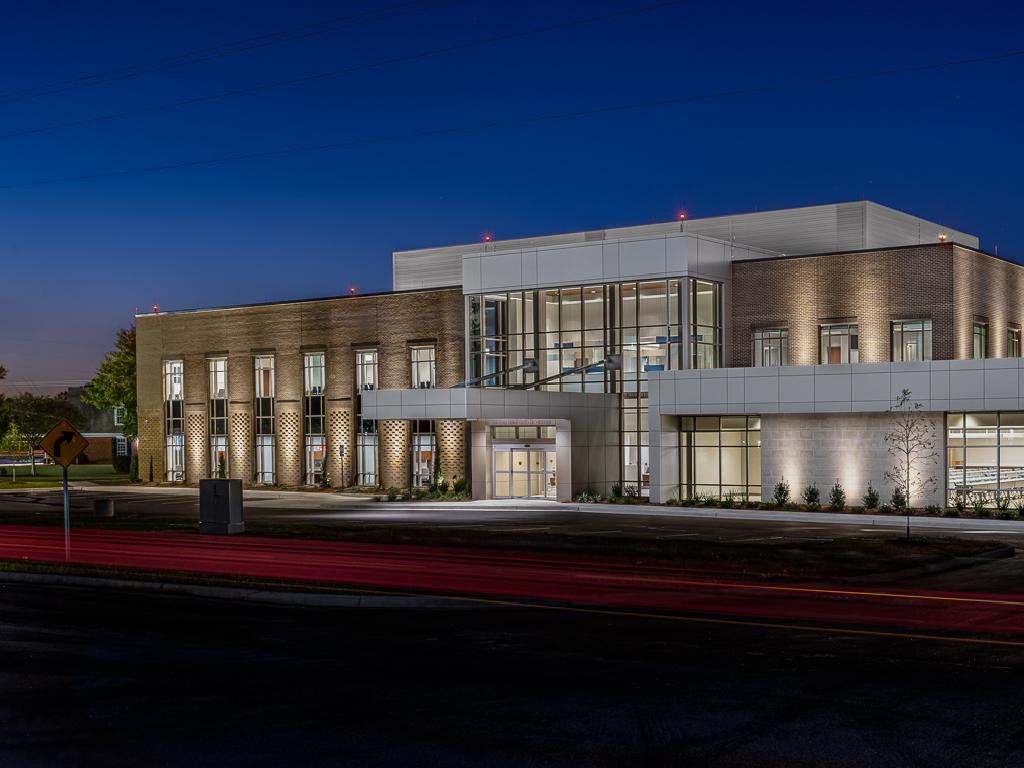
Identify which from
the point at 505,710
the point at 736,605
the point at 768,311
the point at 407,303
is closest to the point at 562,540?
the point at 736,605

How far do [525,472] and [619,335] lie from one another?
6916 mm

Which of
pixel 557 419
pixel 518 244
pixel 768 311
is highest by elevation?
pixel 518 244

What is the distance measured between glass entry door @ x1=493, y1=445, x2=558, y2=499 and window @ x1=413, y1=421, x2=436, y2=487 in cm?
619

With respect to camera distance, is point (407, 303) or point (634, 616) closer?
point (634, 616)

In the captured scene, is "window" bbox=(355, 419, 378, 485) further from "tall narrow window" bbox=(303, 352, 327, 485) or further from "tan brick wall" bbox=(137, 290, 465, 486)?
"tall narrow window" bbox=(303, 352, 327, 485)

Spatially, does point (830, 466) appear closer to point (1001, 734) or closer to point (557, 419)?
point (557, 419)

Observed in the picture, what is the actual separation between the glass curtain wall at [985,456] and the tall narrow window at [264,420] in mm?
34605

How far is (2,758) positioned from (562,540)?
18759 millimetres

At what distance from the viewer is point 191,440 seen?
213 ft

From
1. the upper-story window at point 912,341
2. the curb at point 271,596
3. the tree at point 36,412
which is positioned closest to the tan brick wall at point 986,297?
the upper-story window at point 912,341

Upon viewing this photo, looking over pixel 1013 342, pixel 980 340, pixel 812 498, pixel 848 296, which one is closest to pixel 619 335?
pixel 848 296

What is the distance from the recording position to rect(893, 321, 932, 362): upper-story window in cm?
4575

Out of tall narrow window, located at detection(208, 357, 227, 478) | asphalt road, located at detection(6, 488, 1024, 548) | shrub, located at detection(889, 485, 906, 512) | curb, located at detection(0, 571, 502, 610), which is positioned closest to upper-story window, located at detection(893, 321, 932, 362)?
shrub, located at detection(889, 485, 906, 512)

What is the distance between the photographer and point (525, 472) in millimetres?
49094
